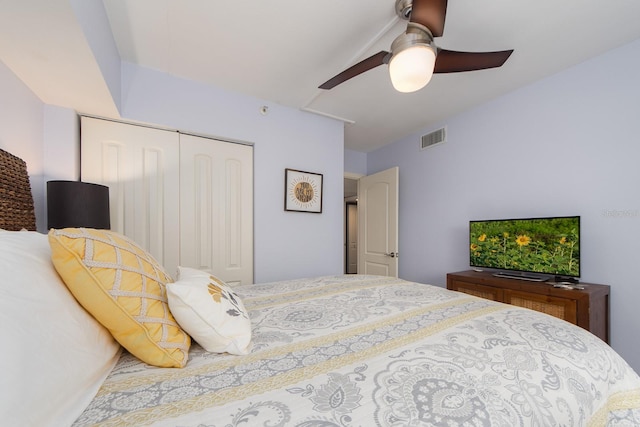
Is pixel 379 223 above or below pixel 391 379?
above

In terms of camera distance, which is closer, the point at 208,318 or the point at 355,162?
the point at 208,318

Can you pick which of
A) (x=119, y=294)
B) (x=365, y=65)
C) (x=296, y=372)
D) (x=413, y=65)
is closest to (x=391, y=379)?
(x=296, y=372)

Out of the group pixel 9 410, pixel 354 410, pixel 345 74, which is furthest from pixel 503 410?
pixel 345 74

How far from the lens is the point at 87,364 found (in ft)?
1.95

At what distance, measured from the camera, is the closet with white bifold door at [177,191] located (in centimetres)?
201

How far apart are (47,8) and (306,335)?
1.63m

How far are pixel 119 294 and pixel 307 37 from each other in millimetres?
1833

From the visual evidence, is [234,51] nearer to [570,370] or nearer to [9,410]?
[9,410]

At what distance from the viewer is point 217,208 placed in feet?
7.84

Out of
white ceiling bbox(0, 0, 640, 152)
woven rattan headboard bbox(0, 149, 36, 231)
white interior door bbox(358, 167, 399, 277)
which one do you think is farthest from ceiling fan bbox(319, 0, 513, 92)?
woven rattan headboard bbox(0, 149, 36, 231)

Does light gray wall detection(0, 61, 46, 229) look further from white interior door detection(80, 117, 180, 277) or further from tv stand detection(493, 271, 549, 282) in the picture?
tv stand detection(493, 271, 549, 282)

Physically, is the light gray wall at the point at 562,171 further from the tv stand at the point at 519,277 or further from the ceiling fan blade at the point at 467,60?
the ceiling fan blade at the point at 467,60

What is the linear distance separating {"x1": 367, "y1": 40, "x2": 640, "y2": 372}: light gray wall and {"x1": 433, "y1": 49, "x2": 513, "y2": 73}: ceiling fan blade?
115 centimetres

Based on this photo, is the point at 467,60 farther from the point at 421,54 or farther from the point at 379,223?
the point at 379,223
